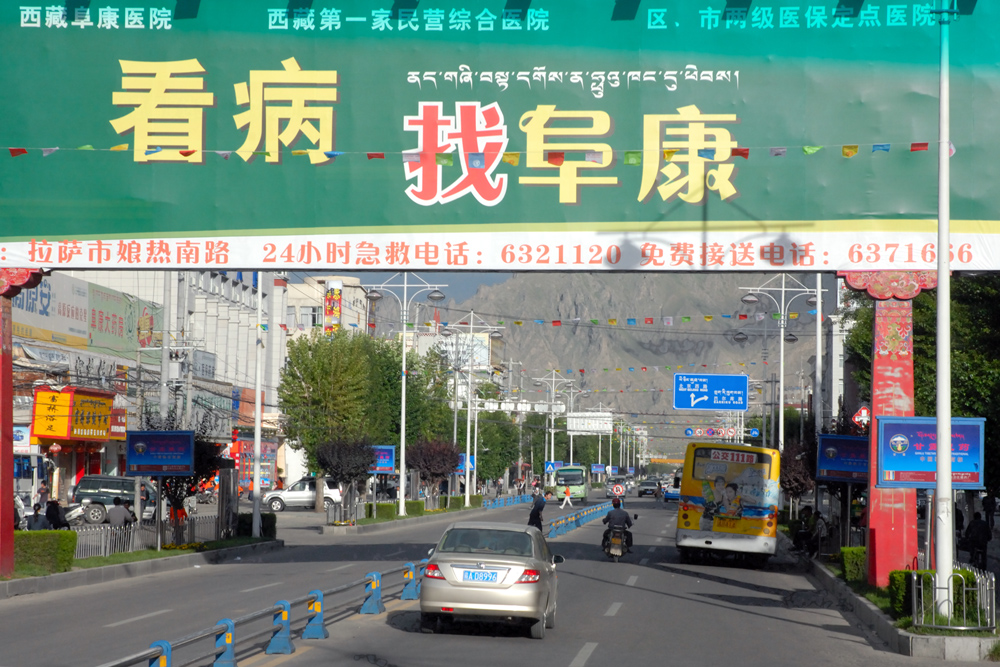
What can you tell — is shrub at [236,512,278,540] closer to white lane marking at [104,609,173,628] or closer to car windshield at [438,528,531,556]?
white lane marking at [104,609,173,628]

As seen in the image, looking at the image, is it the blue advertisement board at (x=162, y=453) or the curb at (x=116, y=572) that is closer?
the curb at (x=116, y=572)

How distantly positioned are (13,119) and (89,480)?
27.5 m

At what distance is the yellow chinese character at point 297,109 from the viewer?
20.3 meters

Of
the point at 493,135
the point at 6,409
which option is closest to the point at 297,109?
the point at 493,135

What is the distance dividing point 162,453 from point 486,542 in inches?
639

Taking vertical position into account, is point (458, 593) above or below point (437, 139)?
below

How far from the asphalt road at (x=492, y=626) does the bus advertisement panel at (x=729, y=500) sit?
1.33 m

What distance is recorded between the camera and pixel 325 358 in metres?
64.1

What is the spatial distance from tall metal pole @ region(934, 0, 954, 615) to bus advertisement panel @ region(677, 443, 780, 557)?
47.2 ft

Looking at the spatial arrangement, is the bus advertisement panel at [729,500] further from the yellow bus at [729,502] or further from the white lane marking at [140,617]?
the white lane marking at [140,617]

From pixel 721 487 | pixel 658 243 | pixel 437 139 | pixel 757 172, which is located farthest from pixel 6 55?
pixel 721 487

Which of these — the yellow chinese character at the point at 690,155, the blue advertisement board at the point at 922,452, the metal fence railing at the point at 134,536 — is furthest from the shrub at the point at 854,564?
the metal fence railing at the point at 134,536

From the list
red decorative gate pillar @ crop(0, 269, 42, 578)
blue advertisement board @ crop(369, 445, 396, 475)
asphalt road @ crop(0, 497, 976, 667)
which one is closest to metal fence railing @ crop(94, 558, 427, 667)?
asphalt road @ crop(0, 497, 976, 667)

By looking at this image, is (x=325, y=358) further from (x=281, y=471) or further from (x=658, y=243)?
(x=658, y=243)
